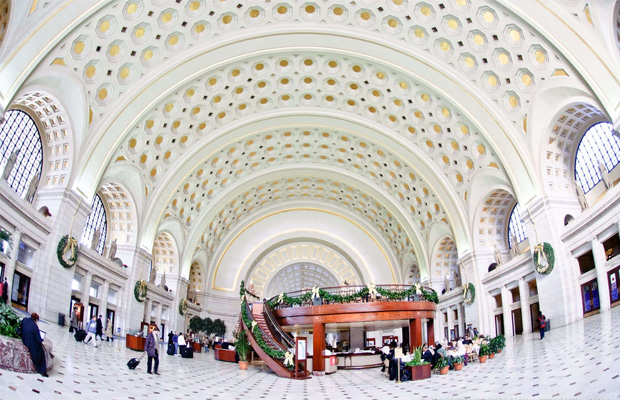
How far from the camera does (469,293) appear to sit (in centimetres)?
2753

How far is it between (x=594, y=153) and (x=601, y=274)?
5.78m

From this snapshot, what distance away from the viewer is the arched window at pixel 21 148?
17.6m

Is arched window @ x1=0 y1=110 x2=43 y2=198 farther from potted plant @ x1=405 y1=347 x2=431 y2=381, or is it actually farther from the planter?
the planter

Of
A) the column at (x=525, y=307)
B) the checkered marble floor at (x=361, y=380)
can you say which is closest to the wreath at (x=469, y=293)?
the column at (x=525, y=307)

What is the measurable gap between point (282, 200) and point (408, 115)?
17.8 m

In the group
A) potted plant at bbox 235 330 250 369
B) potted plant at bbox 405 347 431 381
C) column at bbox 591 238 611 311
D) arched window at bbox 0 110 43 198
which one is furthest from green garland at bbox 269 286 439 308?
arched window at bbox 0 110 43 198

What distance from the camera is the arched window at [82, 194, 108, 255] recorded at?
2430 cm

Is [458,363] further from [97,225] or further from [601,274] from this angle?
[97,225]

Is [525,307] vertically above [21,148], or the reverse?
[21,148]

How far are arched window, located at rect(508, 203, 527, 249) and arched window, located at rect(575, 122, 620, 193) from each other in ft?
19.9

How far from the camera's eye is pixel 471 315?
27.7 meters

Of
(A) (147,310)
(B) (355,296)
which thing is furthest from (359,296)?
(A) (147,310)

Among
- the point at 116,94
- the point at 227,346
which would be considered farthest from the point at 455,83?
the point at 227,346

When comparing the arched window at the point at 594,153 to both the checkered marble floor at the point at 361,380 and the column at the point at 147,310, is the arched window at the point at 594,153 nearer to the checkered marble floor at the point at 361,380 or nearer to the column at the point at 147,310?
the checkered marble floor at the point at 361,380
